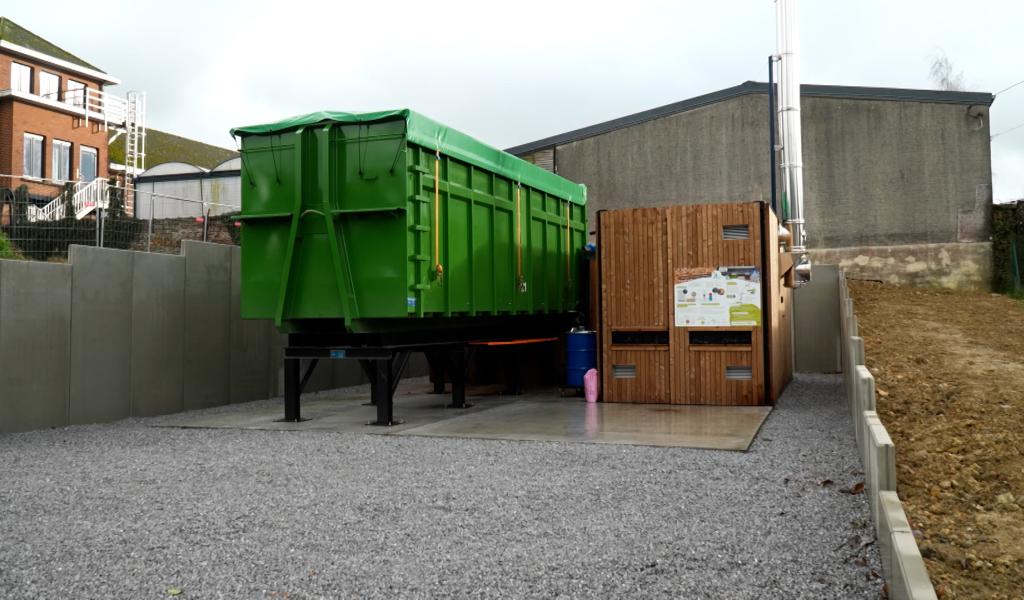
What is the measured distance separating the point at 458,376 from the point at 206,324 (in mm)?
3865

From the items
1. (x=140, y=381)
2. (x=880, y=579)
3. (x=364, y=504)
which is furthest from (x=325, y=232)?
(x=880, y=579)

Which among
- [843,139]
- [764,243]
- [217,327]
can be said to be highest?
[843,139]

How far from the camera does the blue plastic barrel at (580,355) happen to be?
12133mm

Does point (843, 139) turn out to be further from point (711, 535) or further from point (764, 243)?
point (711, 535)

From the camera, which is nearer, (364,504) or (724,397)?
(364,504)

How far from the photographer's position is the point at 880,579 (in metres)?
3.87

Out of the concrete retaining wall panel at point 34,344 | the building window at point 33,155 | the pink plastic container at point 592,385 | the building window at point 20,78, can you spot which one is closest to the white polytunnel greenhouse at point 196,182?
the building window at point 33,155

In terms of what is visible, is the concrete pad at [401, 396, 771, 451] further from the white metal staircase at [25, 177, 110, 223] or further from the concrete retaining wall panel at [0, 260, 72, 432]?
the white metal staircase at [25, 177, 110, 223]

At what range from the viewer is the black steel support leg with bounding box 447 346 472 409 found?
1110 cm

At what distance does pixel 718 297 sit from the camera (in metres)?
10.9

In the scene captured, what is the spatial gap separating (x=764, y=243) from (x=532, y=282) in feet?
11.4

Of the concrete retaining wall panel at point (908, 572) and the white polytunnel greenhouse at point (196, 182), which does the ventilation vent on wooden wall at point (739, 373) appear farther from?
the white polytunnel greenhouse at point (196, 182)

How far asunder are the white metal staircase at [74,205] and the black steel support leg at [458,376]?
5234 mm

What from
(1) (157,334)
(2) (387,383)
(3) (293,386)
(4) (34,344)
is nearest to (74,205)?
(1) (157,334)
